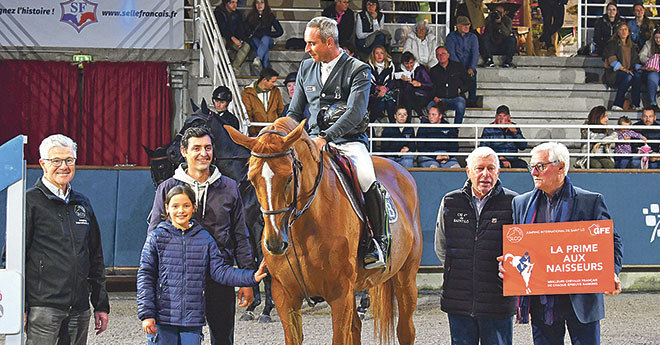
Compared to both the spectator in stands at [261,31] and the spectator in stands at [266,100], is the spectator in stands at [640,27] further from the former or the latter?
the spectator in stands at [266,100]

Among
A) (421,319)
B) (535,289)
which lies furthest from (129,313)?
(535,289)

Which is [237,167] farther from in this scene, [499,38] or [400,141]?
[499,38]

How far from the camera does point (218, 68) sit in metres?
14.7

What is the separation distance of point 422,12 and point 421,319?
8421 mm

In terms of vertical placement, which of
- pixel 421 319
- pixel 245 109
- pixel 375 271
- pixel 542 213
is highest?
pixel 245 109

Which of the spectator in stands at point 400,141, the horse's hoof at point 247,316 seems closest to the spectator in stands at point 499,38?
the spectator in stands at point 400,141

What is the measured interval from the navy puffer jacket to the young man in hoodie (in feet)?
0.93

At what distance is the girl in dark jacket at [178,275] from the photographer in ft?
17.4

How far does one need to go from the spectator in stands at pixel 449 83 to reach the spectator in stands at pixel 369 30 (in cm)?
108

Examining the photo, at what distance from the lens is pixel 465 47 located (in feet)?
51.5

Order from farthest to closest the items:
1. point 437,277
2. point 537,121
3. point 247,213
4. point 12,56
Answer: point 537,121, point 12,56, point 437,277, point 247,213

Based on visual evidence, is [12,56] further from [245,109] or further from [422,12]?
[422,12]

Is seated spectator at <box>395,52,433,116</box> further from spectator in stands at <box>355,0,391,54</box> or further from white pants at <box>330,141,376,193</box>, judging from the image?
white pants at <box>330,141,376,193</box>

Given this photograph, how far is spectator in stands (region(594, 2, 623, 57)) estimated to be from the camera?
1683 centimetres
